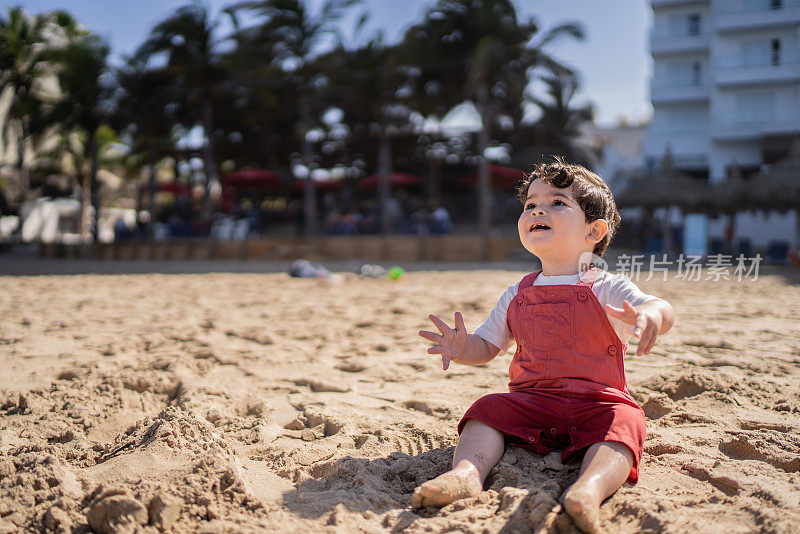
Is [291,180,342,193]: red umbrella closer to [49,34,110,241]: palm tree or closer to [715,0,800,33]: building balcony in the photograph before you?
[49,34,110,241]: palm tree

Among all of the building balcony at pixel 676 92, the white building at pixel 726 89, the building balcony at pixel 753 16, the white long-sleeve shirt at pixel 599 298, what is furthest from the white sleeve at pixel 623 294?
the building balcony at pixel 753 16

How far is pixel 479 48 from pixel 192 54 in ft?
30.0

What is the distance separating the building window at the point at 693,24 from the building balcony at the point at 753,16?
59.9 inches

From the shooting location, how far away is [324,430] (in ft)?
7.77

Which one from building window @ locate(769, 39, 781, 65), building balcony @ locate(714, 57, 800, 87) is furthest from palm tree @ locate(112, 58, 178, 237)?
building window @ locate(769, 39, 781, 65)

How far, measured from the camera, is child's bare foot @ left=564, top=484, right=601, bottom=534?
4.73ft

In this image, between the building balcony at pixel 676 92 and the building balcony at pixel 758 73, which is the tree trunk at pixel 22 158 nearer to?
the building balcony at pixel 676 92

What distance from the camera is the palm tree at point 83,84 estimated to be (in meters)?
18.8

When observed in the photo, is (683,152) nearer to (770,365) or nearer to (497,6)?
(497,6)

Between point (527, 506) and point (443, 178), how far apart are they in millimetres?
22529

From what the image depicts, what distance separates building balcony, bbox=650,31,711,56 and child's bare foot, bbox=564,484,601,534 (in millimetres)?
29022

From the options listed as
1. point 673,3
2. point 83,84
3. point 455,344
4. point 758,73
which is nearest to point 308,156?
point 83,84

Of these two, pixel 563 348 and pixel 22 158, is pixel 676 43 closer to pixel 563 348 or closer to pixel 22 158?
pixel 22 158

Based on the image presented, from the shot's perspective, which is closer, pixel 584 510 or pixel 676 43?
pixel 584 510
